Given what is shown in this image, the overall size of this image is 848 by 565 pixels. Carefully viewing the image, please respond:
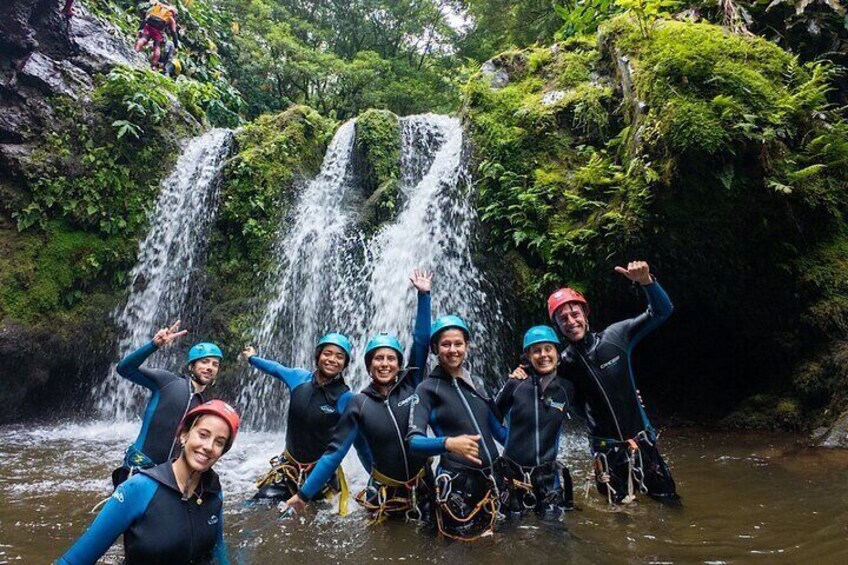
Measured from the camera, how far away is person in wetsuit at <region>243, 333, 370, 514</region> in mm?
4684

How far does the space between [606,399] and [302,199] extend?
8.26m

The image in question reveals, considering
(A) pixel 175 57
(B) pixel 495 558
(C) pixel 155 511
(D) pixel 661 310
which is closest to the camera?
(C) pixel 155 511

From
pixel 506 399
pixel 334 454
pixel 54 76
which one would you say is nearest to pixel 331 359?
pixel 334 454

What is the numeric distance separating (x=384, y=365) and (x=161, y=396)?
2063mm

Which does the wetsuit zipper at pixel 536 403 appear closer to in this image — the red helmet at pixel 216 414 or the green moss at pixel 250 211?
the red helmet at pixel 216 414

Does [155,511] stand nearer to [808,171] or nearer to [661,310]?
[661,310]

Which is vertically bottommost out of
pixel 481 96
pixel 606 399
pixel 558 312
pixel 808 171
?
pixel 606 399

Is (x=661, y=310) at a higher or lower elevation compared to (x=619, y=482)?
higher

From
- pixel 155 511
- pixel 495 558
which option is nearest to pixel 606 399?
pixel 495 558

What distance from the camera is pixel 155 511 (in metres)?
2.52

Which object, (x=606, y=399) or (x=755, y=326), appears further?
(x=755, y=326)

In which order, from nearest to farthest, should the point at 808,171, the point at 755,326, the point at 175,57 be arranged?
the point at 808,171, the point at 755,326, the point at 175,57

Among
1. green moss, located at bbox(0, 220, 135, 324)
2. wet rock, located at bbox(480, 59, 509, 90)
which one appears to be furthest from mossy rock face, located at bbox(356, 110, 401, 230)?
green moss, located at bbox(0, 220, 135, 324)

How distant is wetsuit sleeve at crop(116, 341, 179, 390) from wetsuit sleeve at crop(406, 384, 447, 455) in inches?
91.9
